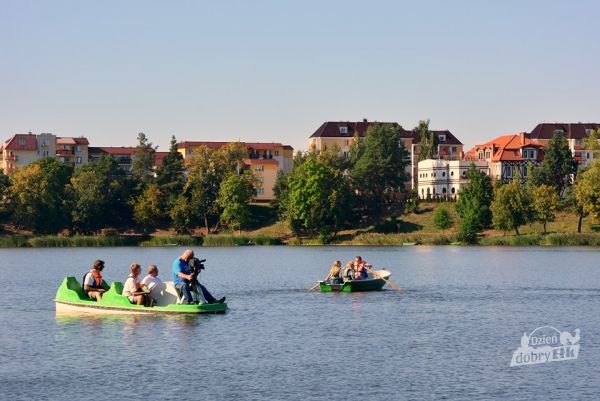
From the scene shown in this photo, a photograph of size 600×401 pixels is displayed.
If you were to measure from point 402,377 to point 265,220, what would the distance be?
119m

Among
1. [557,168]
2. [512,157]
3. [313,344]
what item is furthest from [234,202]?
[313,344]

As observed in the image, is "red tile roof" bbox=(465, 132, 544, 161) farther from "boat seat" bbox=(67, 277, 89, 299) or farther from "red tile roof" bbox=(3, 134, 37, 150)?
"boat seat" bbox=(67, 277, 89, 299)

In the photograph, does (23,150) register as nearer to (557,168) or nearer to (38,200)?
(38,200)

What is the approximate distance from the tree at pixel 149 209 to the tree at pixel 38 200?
31.6 ft

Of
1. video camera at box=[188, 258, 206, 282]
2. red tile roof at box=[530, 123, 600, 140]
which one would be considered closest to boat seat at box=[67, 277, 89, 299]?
video camera at box=[188, 258, 206, 282]

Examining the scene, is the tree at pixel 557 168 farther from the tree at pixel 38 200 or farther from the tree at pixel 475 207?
the tree at pixel 38 200

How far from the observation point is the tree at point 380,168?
501 ft

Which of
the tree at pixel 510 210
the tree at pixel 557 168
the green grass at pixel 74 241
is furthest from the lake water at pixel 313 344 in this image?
the tree at pixel 557 168

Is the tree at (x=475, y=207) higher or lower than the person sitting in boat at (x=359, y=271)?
higher

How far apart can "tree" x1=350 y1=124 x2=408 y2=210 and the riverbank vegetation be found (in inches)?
8.6

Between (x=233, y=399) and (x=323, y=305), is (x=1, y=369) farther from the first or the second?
(x=323, y=305)

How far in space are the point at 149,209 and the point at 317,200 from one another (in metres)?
24.7

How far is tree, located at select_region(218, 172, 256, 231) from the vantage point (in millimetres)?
143000

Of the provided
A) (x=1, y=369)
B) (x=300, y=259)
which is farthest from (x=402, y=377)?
(x=300, y=259)
